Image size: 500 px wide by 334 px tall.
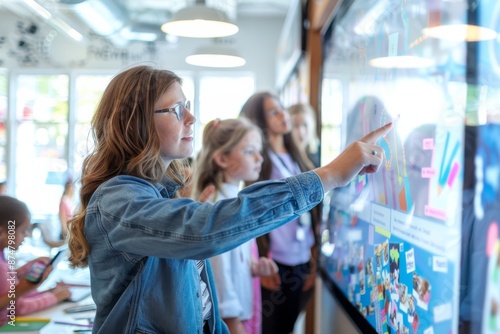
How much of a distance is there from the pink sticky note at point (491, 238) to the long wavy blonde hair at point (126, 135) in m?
0.73

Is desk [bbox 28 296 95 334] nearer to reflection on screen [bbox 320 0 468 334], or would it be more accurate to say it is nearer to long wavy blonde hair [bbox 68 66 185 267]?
long wavy blonde hair [bbox 68 66 185 267]

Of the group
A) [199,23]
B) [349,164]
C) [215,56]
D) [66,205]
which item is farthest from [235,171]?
[215,56]

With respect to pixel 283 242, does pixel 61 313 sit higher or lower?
lower

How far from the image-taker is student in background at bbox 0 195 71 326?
5.77ft

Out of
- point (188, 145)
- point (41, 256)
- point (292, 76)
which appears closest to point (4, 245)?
point (41, 256)

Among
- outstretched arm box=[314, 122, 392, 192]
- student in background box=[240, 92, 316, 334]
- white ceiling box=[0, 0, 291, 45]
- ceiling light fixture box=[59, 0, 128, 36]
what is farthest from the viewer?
student in background box=[240, 92, 316, 334]

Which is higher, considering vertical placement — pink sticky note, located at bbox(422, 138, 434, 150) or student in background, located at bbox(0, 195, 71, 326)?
pink sticky note, located at bbox(422, 138, 434, 150)

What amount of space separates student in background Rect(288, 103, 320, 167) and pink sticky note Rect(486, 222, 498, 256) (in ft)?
7.63

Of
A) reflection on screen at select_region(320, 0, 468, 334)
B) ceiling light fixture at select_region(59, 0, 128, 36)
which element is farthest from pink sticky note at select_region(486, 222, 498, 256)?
ceiling light fixture at select_region(59, 0, 128, 36)

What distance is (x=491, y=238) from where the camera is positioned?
82 centimetres

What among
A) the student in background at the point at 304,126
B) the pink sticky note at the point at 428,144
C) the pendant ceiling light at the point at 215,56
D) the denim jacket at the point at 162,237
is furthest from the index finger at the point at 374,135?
the pendant ceiling light at the point at 215,56

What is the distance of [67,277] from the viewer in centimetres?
246

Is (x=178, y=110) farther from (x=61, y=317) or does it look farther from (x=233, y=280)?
(x=61, y=317)

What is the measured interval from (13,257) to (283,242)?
4.58 ft
